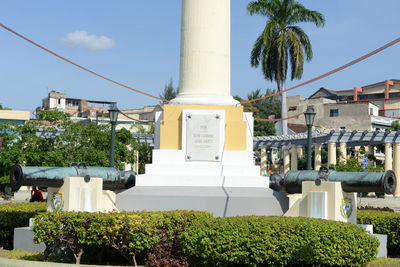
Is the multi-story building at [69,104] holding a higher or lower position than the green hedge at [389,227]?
higher

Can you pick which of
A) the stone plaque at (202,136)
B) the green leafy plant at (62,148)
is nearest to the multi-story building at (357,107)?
the green leafy plant at (62,148)

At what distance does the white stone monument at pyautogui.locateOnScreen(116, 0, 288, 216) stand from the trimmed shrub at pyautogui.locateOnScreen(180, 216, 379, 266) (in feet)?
13.3

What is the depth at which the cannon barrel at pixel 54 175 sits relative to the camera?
1163 centimetres

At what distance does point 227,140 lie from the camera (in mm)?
14477

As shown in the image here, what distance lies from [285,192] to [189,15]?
5270 millimetres

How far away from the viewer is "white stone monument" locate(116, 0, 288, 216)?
1369 centimetres

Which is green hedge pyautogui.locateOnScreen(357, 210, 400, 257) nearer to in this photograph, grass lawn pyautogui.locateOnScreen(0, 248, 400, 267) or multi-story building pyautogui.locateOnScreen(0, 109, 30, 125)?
grass lawn pyautogui.locateOnScreen(0, 248, 400, 267)

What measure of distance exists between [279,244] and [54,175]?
5436 millimetres

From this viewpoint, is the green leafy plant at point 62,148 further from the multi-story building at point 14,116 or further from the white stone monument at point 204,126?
the multi-story building at point 14,116

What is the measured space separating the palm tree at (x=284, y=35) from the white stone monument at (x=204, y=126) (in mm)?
29630

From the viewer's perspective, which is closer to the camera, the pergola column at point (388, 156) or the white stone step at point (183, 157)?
the white stone step at point (183, 157)

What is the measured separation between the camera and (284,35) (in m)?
44.2

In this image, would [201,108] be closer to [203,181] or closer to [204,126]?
[204,126]

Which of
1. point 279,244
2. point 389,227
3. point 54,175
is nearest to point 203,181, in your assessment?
point 54,175
